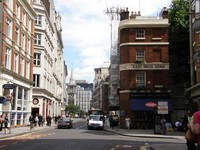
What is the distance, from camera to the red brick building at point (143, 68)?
4312cm

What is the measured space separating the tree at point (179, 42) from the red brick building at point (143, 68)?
72.5 inches

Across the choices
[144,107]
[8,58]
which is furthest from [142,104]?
[8,58]

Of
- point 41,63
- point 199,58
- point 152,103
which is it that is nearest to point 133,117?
point 152,103

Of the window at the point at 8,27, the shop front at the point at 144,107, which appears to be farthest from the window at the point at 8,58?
the shop front at the point at 144,107

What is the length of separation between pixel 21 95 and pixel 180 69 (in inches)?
840

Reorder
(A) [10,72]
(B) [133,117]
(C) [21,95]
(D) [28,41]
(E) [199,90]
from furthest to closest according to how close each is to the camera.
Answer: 1. (D) [28,41]
2. (C) [21,95]
3. (B) [133,117]
4. (A) [10,72]
5. (E) [199,90]

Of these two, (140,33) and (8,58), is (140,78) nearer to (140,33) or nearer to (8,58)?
(140,33)

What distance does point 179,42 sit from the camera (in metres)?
45.4

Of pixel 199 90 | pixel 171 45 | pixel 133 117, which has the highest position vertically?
pixel 171 45

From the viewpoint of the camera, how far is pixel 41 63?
60.2 metres

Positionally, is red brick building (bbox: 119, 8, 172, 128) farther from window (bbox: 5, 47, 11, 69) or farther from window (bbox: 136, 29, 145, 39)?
window (bbox: 5, 47, 11, 69)

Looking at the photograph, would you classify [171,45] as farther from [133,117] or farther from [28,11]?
[28,11]

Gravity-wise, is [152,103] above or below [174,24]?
below

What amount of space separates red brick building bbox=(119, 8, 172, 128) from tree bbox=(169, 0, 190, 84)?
6.04ft
